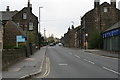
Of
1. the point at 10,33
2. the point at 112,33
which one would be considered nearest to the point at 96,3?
the point at 112,33

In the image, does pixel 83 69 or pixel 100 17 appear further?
pixel 100 17

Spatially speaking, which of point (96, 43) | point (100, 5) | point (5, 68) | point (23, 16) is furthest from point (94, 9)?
point (5, 68)

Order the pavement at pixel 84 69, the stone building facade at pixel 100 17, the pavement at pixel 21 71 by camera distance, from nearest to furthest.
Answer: the pavement at pixel 21 71, the pavement at pixel 84 69, the stone building facade at pixel 100 17

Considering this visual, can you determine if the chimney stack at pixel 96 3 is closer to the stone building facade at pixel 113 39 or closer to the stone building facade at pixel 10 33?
the stone building facade at pixel 113 39

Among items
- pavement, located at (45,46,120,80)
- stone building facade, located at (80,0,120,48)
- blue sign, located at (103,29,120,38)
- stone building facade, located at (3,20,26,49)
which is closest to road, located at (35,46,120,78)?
pavement, located at (45,46,120,80)

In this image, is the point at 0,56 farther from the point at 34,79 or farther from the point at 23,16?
the point at 23,16

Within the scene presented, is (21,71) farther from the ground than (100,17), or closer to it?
closer to it

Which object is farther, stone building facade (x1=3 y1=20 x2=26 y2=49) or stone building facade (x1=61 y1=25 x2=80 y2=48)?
stone building facade (x1=61 y1=25 x2=80 y2=48)

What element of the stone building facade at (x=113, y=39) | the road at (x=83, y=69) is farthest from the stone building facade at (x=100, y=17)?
the road at (x=83, y=69)

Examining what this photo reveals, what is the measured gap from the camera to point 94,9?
81.0 meters

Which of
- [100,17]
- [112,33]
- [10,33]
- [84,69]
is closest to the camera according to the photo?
[84,69]

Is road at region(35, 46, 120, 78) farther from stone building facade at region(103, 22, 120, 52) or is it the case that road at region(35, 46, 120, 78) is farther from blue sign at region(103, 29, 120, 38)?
blue sign at region(103, 29, 120, 38)

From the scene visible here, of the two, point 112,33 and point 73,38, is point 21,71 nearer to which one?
point 112,33

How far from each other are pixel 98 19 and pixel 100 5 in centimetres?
398
